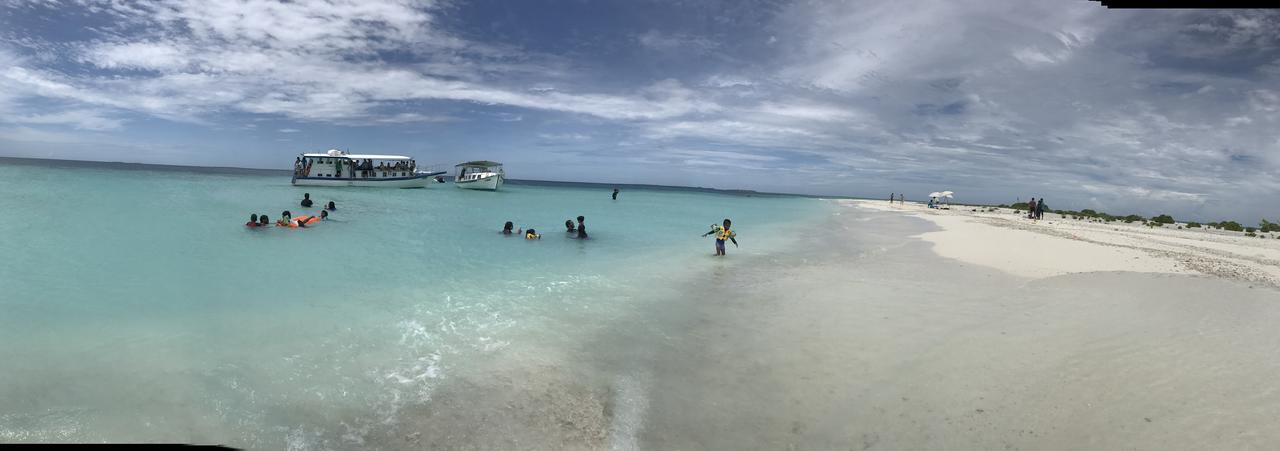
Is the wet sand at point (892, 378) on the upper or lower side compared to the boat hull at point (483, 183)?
lower

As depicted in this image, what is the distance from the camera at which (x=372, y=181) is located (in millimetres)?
58719

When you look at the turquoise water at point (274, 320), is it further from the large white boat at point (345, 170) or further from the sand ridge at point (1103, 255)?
the large white boat at point (345, 170)

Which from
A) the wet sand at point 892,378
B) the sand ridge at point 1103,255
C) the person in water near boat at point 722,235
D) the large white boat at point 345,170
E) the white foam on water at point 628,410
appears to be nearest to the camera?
the white foam on water at point 628,410

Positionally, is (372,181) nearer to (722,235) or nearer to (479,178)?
(479,178)

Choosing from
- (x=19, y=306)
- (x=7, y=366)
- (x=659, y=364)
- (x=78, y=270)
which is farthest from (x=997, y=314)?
(x=78, y=270)

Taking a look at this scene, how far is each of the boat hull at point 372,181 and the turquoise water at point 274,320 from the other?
3877 centimetres

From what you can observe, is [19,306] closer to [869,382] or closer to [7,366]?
[7,366]

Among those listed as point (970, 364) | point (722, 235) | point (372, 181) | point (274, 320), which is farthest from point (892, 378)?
point (372, 181)

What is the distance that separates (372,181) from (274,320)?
2124 inches

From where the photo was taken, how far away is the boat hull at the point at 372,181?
58031 millimetres

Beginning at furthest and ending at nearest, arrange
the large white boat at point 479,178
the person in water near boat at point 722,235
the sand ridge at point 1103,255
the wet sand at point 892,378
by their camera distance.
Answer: the large white boat at point 479,178 < the person in water near boat at point 722,235 < the sand ridge at point 1103,255 < the wet sand at point 892,378

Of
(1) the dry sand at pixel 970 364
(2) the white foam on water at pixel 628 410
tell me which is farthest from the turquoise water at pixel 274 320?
(1) the dry sand at pixel 970 364

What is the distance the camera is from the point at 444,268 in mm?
15281

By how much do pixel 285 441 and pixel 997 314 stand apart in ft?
36.9
